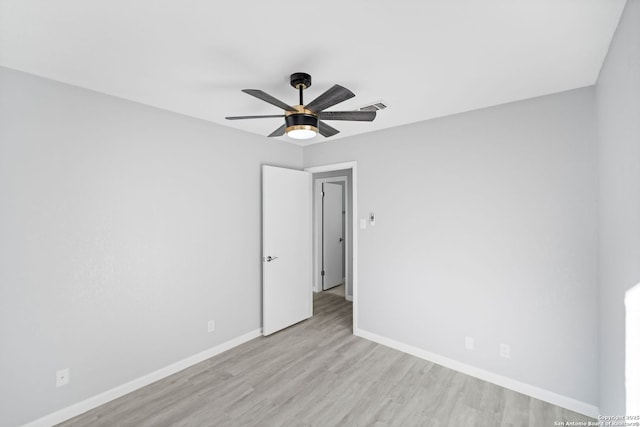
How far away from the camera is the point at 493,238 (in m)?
2.71

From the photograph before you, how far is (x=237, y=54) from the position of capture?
1.86 meters

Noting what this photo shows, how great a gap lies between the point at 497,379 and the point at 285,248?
261 centimetres

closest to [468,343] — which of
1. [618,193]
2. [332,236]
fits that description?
[618,193]

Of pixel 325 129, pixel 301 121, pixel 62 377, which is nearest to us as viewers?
pixel 301 121

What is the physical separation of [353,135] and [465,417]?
3.01m

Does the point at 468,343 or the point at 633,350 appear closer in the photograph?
the point at 633,350


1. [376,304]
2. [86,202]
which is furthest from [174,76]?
[376,304]

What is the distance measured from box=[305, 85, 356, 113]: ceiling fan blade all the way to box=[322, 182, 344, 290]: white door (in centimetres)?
374

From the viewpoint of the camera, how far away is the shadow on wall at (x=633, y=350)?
50.3 inches

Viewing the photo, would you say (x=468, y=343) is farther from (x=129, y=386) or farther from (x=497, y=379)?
(x=129, y=386)

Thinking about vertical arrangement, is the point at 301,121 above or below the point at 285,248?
above

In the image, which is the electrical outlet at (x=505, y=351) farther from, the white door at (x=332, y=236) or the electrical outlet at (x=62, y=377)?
the electrical outlet at (x=62, y=377)

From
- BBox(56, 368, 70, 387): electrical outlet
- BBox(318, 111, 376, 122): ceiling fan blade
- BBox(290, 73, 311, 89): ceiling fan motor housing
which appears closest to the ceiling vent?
BBox(318, 111, 376, 122): ceiling fan blade

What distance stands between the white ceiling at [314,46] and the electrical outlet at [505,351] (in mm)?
2168
